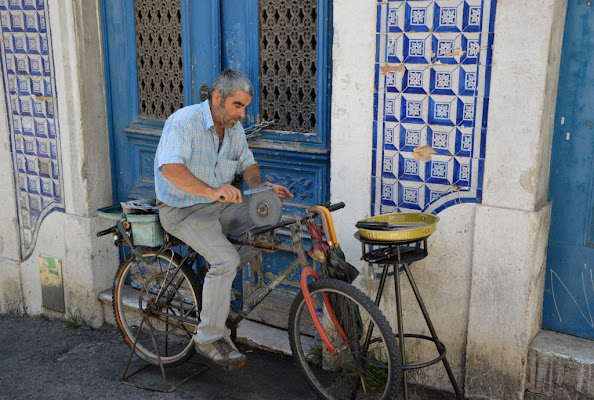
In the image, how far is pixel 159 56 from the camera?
15.6 ft

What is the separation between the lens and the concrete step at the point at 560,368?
3.51m

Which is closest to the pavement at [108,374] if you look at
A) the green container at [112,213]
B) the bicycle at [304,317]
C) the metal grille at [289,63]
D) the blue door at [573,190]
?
the bicycle at [304,317]

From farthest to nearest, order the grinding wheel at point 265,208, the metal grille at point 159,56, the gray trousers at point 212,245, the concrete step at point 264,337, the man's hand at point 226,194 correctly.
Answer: the metal grille at point 159,56
the concrete step at point 264,337
the gray trousers at point 212,245
the grinding wheel at point 265,208
the man's hand at point 226,194

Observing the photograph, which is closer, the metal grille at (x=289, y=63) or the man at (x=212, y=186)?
the man at (x=212, y=186)

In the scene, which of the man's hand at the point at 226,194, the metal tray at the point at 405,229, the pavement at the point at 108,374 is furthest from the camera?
the pavement at the point at 108,374

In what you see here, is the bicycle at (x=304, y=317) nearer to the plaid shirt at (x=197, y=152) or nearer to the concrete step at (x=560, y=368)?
the plaid shirt at (x=197, y=152)

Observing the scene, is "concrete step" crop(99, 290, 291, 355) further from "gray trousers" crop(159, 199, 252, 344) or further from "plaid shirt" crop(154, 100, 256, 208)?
"plaid shirt" crop(154, 100, 256, 208)

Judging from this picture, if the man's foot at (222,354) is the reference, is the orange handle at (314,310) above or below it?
above

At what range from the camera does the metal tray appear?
323 centimetres

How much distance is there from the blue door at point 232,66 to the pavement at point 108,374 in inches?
27.7

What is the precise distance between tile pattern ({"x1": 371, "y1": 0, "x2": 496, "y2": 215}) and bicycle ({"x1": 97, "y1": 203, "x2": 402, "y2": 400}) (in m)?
0.51

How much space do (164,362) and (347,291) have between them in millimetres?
1523

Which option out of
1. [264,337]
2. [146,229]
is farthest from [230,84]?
[264,337]

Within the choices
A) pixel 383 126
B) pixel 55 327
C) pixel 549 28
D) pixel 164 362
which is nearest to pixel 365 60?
pixel 383 126
